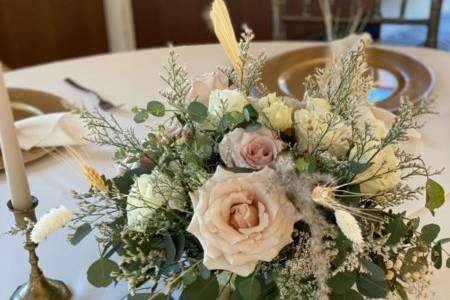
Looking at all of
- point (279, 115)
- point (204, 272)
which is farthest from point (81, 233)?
point (279, 115)

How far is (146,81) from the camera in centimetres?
144

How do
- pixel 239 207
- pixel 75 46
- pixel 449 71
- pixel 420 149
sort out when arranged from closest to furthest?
pixel 239 207 < pixel 420 149 < pixel 449 71 < pixel 75 46

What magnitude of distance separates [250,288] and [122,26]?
2.52 metres

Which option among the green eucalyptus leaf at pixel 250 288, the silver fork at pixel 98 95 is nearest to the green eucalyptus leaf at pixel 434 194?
the green eucalyptus leaf at pixel 250 288

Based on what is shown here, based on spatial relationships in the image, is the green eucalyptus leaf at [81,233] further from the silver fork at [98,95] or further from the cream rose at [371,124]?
the silver fork at [98,95]

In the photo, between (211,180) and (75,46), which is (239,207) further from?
(75,46)

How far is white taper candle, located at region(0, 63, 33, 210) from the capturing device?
2.53 feet

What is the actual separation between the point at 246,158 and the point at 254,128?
0.03 m

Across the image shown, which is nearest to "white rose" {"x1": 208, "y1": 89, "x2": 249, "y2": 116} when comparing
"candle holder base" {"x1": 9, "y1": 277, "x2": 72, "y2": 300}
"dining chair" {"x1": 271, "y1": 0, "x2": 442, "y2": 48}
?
"candle holder base" {"x1": 9, "y1": 277, "x2": 72, "y2": 300}

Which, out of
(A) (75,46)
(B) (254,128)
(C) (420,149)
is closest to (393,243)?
(B) (254,128)

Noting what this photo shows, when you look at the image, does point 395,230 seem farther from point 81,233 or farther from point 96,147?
point 96,147

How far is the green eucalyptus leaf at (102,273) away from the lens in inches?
28.3

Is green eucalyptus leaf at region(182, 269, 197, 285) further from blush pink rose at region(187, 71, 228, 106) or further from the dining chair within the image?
the dining chair

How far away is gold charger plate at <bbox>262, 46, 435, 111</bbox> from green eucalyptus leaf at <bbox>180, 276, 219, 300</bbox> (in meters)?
0.64
